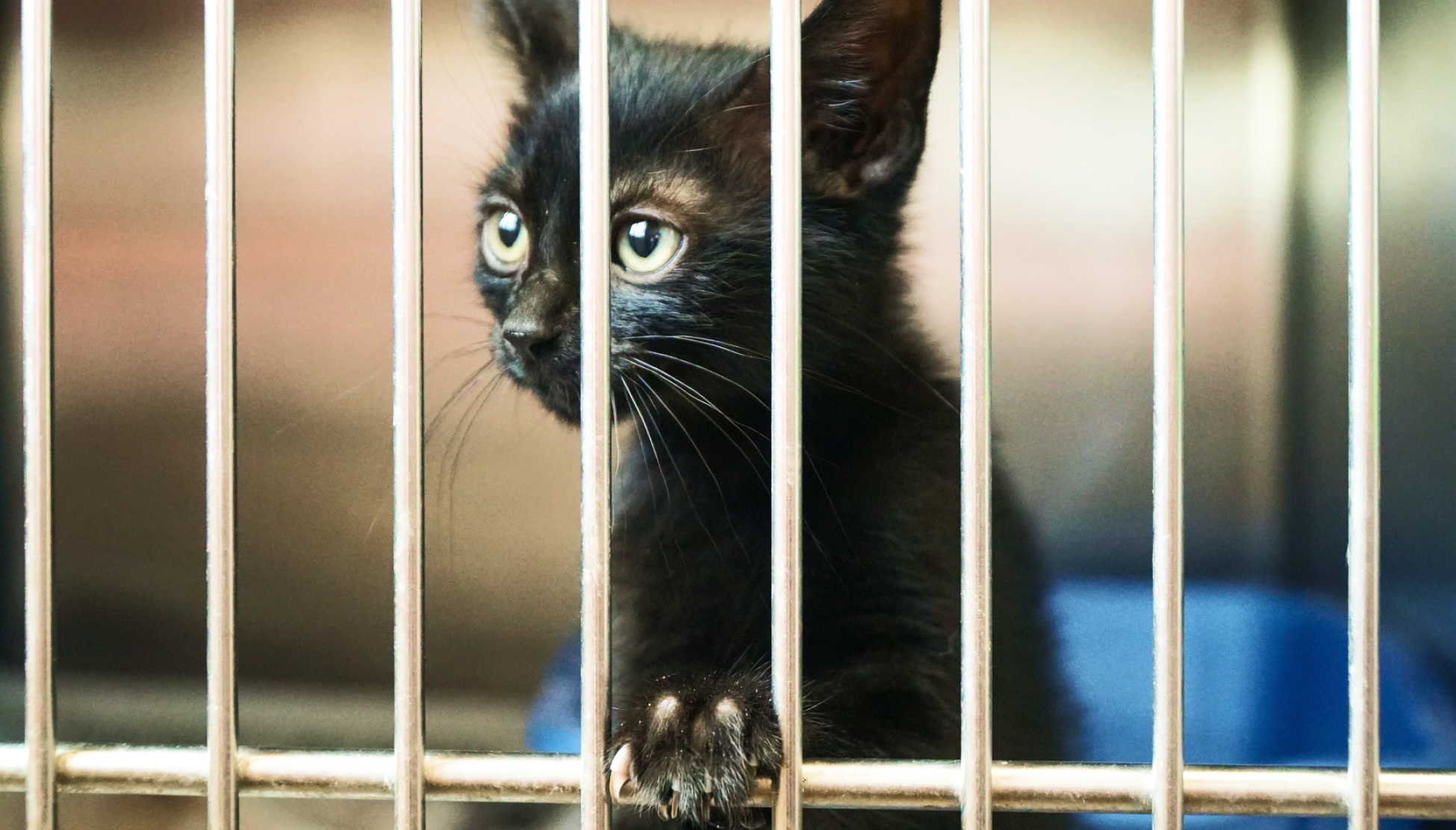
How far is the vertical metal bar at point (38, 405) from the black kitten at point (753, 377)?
28 cm

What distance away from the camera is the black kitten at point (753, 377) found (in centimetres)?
62

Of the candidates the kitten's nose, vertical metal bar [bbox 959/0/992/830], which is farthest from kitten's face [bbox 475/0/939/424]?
vertical metal bar [bbox 959/0/992/830]

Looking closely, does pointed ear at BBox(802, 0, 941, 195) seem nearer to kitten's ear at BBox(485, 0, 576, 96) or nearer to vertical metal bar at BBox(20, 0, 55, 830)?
kitten's ear at BBox(485, 0, 576, 96)

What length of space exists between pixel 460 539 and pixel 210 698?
0.84 feet

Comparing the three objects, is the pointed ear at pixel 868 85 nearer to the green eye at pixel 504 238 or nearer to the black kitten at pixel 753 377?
the black kitten at pixel 753 377

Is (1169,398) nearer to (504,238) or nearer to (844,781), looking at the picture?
(844,781)

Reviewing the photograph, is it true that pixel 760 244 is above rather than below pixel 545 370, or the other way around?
above

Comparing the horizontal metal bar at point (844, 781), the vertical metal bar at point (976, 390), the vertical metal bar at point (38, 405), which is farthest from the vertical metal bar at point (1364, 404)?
the vertical metal bar at point (38, 405)

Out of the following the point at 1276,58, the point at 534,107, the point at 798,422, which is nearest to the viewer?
the point at 798,422

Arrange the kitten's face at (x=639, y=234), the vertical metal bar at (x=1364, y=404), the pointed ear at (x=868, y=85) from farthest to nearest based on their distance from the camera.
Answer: the kitten's face at (x=639, y=234), the pointed ear at (x=868, y=85), the vertical metal bar at (x=1364, y=404)

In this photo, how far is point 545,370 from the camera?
25.9 inches

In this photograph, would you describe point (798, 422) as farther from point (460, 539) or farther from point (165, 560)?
point (165, 560)

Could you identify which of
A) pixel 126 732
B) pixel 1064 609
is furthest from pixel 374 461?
pixel 1064 609

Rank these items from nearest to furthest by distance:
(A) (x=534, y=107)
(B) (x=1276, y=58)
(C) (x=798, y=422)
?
(C) (x=798, y=422)
(B) (x=1276, y=58)
(A) (x=534, y=107)
